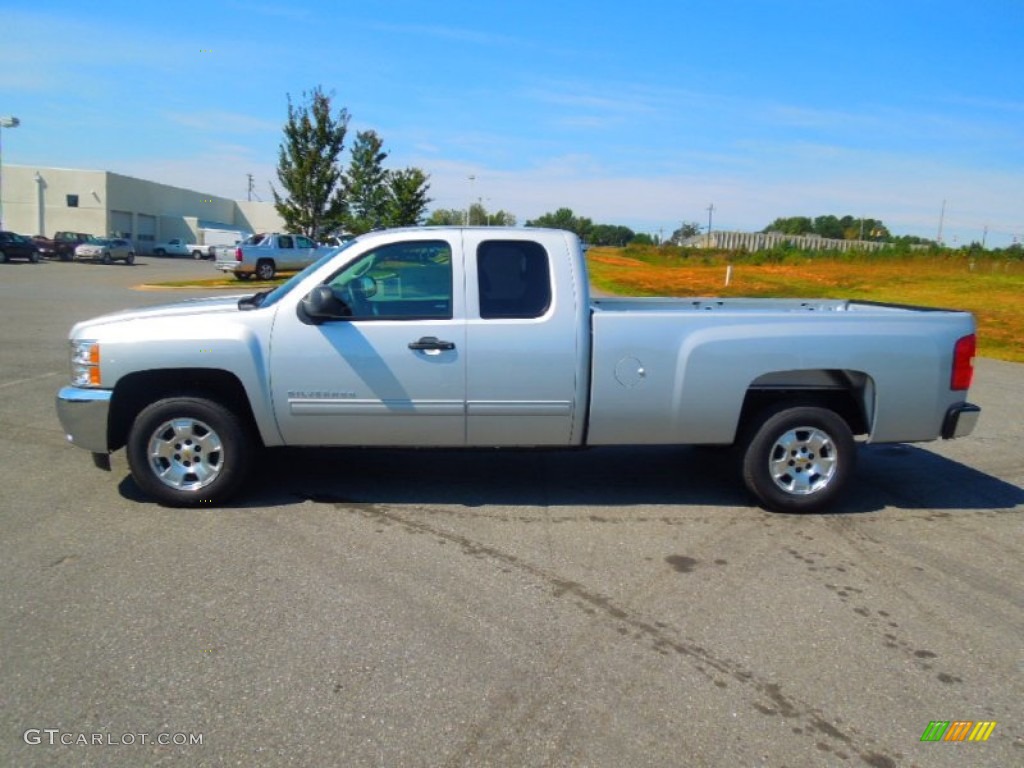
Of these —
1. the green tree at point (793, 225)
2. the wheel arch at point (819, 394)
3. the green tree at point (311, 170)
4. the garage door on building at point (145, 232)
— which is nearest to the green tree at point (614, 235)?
the green tree at point (793, 225)

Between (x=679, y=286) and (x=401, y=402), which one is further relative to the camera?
(x=679, y=286)

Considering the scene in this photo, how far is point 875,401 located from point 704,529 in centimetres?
154

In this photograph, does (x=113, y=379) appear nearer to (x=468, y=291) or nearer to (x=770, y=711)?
(x=468, y=291)

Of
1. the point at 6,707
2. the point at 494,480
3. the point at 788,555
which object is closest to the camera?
the point at 6,707

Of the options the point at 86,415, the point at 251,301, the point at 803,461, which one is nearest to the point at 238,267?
the point at 251,301

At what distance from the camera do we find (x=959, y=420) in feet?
17.8

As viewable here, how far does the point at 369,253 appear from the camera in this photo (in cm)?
523

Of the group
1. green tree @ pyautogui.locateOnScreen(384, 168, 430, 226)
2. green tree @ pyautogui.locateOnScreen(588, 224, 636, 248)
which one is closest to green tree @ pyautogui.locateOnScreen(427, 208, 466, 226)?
green tree @ pyautogui.locateOnScreen(384, 168, 430, 226)

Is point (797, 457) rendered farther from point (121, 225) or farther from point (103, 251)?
point (121, 225)

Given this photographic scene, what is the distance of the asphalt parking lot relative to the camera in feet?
9.59

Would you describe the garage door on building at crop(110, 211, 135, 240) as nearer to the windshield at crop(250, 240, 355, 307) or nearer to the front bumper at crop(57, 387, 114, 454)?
the front bumper at crop(57, 387, 114, 454)

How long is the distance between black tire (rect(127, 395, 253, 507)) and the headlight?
0.39 m

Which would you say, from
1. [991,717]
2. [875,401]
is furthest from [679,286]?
[991,717]

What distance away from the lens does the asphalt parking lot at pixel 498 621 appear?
2.92 meters
